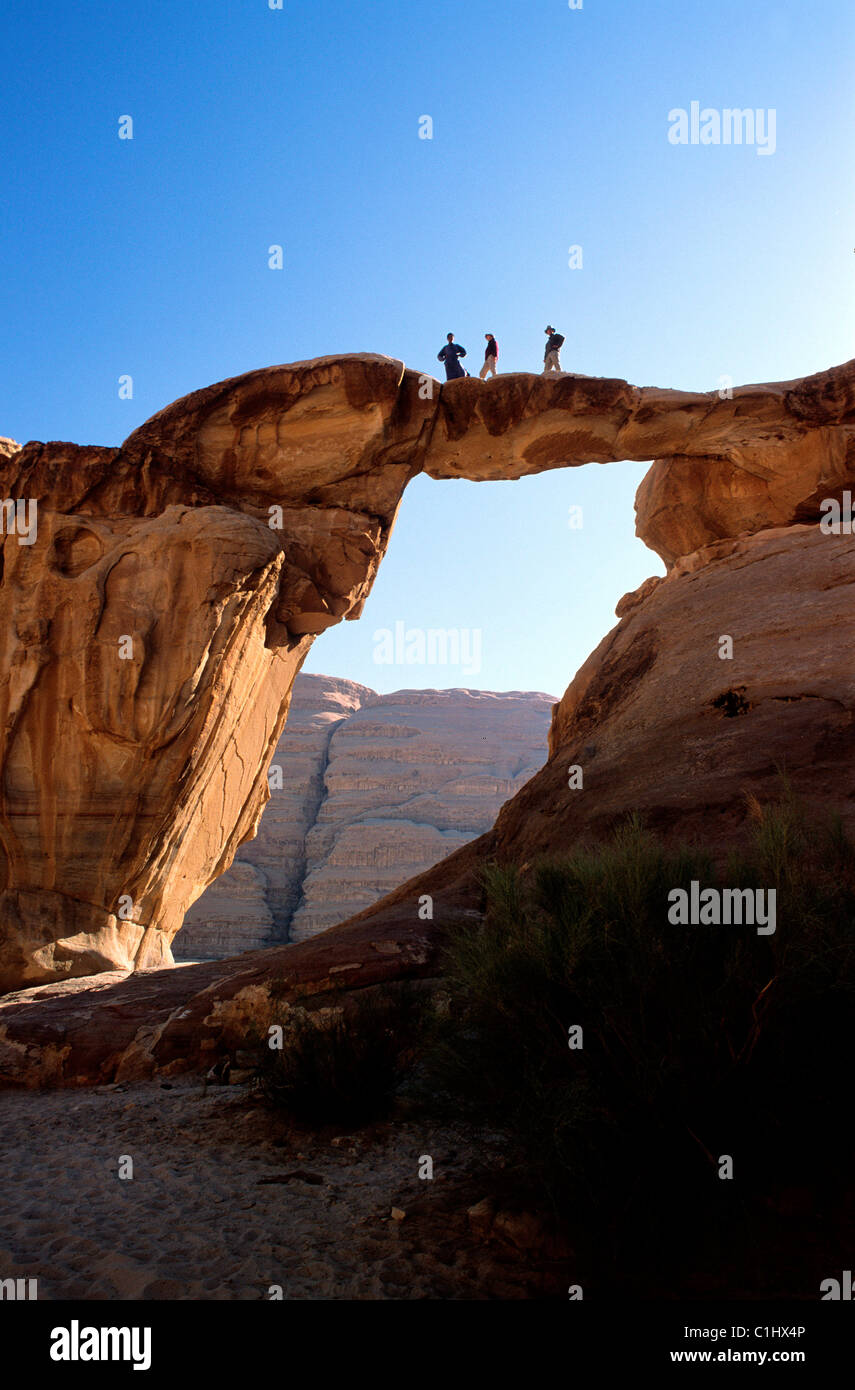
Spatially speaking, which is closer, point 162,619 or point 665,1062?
point 665,1062

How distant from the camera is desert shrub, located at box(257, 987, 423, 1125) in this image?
545 centimetres

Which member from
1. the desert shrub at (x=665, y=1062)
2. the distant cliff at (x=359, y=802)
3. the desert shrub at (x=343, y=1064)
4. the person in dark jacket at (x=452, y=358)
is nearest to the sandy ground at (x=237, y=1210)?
the desert shrub at (x=343, y=1064)

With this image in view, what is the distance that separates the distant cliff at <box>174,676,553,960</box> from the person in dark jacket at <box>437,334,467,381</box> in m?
28.4

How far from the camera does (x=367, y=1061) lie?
5633mm

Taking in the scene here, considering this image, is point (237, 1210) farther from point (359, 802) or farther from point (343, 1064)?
point (359, 802)

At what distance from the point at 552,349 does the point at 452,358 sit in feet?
6.00

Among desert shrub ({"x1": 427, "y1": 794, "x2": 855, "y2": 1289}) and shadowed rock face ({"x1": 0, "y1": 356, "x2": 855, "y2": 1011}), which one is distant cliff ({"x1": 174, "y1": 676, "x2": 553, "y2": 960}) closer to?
shadowed rock face ({"x1": 0, "y1": 356, "x2": 855, "y2": 1011})

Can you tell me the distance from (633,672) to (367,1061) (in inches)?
262

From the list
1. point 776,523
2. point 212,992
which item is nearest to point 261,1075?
point 212,992

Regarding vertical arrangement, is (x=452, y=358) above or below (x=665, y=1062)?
above

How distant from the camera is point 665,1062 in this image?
354 cm

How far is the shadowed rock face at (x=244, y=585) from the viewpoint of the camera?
11.3 m

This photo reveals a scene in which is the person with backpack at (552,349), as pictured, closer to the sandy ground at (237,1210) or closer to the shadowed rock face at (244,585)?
the shadowed rock face at (244,585)

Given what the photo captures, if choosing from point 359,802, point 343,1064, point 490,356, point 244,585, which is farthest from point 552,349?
point 359,802
